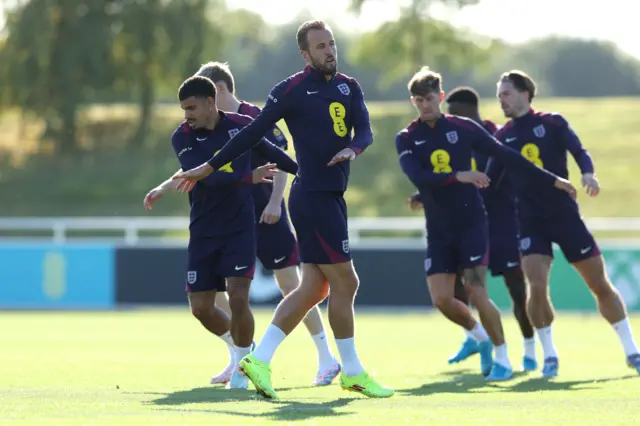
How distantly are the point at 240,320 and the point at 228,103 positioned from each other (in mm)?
1854

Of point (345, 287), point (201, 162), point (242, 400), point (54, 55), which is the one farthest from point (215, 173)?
point (54, 55)

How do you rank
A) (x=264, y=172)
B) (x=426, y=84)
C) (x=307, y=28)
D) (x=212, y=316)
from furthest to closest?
(x=426, y=84), (x=212, y=316), (x=264, y=172), (x=307, y=28)

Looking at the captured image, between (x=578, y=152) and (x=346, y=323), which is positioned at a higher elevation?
(x=578, y=152)

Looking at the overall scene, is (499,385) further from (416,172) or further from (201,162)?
(201,162)

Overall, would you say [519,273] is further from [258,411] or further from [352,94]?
[258,411]

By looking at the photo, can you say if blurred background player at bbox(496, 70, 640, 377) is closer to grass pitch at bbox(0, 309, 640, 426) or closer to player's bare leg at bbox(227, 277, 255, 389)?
grass pitch at bbox(0, 309, 640, 426)

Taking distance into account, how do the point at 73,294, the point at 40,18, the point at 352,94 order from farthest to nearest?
the point at 40,18
the point at 73,294
the point at 352,94

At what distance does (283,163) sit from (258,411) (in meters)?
2.14

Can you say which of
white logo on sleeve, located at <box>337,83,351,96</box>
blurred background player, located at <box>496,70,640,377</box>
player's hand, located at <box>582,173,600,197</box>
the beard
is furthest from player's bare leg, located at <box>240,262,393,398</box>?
blurred background player, located at <box>496,70,640,377</box>

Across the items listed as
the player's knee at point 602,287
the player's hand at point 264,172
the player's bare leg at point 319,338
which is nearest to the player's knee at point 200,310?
the player's hand at point 264,172

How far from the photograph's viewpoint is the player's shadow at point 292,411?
307 inches

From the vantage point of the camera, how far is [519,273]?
12461 millimetres

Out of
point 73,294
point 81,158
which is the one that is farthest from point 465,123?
point 81,158

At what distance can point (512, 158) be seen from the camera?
1048cm
